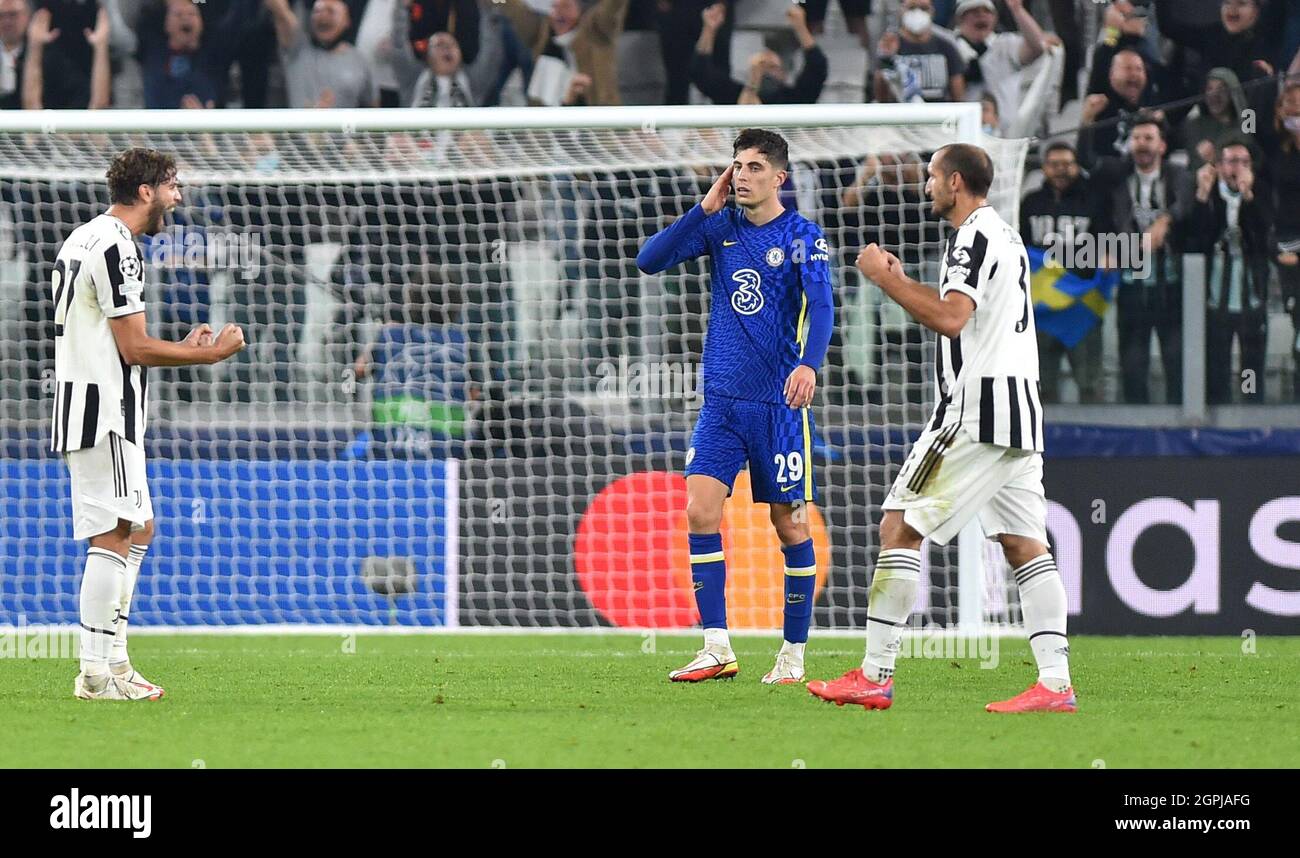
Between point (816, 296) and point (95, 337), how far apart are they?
2.49 meters

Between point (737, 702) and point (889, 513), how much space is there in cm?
83

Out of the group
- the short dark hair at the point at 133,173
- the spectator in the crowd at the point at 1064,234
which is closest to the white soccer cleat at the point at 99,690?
the short dark hair at the point at 133,173

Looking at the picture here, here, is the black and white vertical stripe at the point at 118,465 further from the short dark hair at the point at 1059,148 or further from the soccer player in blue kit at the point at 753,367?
the short dark hair at the point at 1059,148

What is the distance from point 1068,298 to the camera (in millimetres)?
8969

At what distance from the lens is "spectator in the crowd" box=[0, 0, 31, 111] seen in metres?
11.0

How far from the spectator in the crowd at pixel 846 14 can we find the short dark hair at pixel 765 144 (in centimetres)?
517

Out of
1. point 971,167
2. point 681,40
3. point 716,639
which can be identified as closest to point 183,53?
point 681,40

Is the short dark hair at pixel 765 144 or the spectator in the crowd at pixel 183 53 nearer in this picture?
the short dark hair at pixel 765 144

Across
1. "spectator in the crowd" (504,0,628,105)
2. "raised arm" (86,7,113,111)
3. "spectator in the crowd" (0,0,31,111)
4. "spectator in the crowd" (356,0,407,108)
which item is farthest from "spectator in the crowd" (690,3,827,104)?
"spectator in the crowd" (0,0,31,111)

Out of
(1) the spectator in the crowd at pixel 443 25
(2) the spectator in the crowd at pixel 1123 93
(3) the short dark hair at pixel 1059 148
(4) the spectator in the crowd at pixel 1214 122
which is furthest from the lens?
(1) the spectator in the crowd at pixel 443 25

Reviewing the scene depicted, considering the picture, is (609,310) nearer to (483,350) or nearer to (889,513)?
(483,350)

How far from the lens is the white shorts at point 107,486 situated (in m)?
5.69

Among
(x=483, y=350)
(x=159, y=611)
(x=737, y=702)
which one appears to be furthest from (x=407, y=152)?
(x=737, y=702)

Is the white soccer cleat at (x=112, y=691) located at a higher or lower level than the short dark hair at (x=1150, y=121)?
lower
